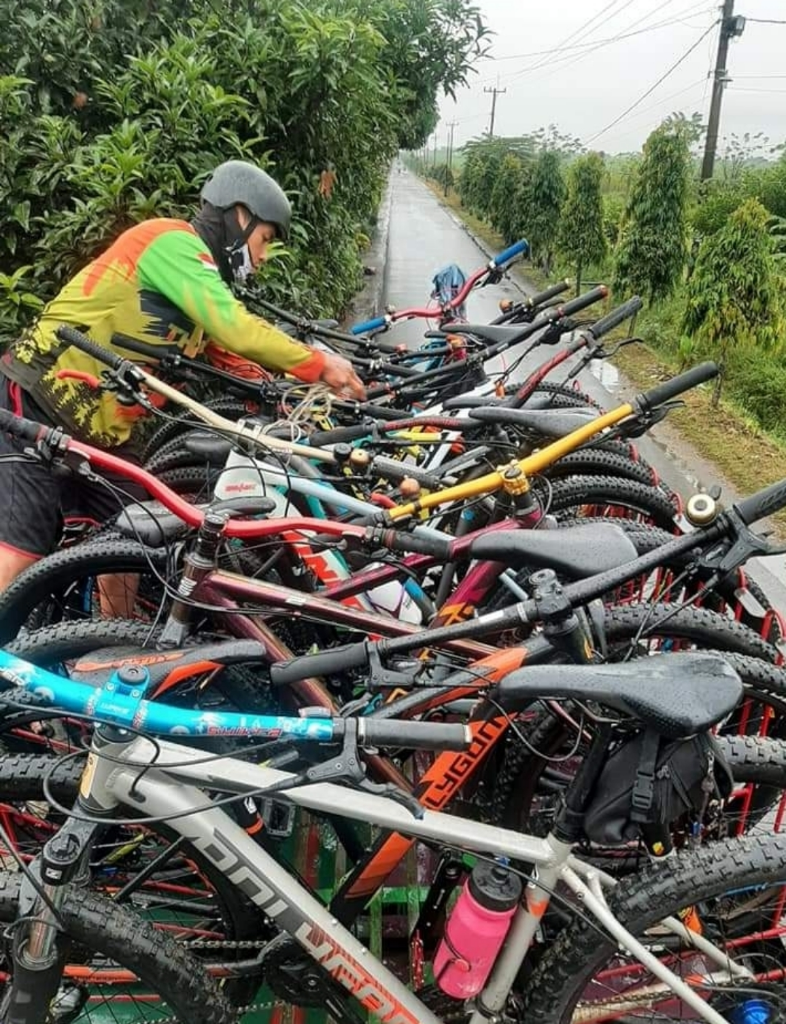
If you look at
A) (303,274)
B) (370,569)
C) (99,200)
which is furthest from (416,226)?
(370,569)

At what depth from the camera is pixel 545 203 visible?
19359mm

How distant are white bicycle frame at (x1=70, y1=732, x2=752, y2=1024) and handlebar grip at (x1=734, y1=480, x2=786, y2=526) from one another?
76cm

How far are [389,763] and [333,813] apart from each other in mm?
421

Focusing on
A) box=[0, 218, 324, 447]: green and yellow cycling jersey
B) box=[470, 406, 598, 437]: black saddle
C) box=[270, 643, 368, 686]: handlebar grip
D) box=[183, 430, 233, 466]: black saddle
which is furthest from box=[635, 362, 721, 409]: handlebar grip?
box=[270, 643, 368, 686]: handlebar grip

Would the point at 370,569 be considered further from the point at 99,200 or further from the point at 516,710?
the point at 99,200

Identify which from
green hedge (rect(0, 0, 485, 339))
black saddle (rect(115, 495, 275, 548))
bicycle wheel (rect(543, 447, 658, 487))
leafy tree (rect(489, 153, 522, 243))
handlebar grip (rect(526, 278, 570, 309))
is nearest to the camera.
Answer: black saddle (rect(115, 495, 275, 548))

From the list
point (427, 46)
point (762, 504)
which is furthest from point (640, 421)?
point (427, 46)

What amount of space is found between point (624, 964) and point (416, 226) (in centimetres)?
2616

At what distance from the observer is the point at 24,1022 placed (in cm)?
146

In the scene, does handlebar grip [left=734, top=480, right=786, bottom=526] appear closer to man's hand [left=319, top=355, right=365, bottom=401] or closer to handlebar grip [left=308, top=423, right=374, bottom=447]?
handlebar grip [left=308, top=423, right=374, bottom=447]

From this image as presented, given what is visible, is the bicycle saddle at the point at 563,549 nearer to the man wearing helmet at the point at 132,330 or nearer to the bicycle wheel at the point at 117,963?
the bicycle wheel at the point at 117,963

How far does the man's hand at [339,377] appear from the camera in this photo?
285cm

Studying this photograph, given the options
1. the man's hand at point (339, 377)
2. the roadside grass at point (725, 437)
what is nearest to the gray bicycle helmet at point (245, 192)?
the man's hand at point (339, 377)

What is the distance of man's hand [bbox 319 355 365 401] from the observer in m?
2.85
